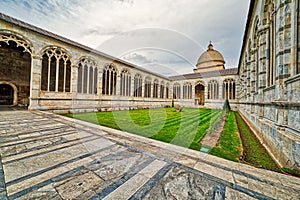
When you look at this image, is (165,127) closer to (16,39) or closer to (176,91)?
(16,39)

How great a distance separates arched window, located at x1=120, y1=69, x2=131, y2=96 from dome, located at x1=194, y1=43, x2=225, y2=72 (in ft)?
66.3

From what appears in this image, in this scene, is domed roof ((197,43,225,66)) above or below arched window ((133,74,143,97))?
above

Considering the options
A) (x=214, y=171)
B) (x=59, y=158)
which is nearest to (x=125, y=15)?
(x=59, y=158)

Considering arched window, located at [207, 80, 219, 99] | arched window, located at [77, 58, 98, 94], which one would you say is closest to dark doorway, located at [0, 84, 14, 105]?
arched window, located at [77, 58, 98, 94]

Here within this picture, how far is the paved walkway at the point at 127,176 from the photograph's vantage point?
1.37 m

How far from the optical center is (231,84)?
19.4 meters

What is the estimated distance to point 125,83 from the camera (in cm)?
1480

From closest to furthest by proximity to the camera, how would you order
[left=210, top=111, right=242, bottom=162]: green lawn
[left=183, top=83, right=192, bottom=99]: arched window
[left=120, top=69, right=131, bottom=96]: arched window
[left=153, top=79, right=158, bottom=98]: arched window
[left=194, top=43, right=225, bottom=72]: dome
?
[left=210, top=111, right=242, bottom=162]: green lawn, [left=120, top=69, right=131, bottom=96]: arched window, [left=153, top=79, right=158, bottom=98]: arched window, [left=183, top=83, right=192, bottom=99]: arched window, [left=194, top=43, right=225, bottom=72]: dome

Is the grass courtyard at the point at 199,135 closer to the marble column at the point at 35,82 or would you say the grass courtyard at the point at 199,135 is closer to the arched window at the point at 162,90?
the marble column at the point at 35,82

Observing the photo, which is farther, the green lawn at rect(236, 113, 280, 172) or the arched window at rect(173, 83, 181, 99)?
the arched window at rect(173, 83, 181, 99)

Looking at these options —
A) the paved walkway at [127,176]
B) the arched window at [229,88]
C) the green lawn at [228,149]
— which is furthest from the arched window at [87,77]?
the arched window at [229,88]

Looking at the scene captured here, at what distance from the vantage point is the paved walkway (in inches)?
53.9

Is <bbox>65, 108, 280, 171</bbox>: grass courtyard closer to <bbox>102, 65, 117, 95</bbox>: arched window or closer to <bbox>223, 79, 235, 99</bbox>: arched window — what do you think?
<bbox>102, 65, 117, 95</bbox>: arched window

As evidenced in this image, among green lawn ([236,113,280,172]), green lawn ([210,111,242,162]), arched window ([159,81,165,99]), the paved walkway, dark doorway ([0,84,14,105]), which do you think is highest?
arched window ([159,81,165,99])
